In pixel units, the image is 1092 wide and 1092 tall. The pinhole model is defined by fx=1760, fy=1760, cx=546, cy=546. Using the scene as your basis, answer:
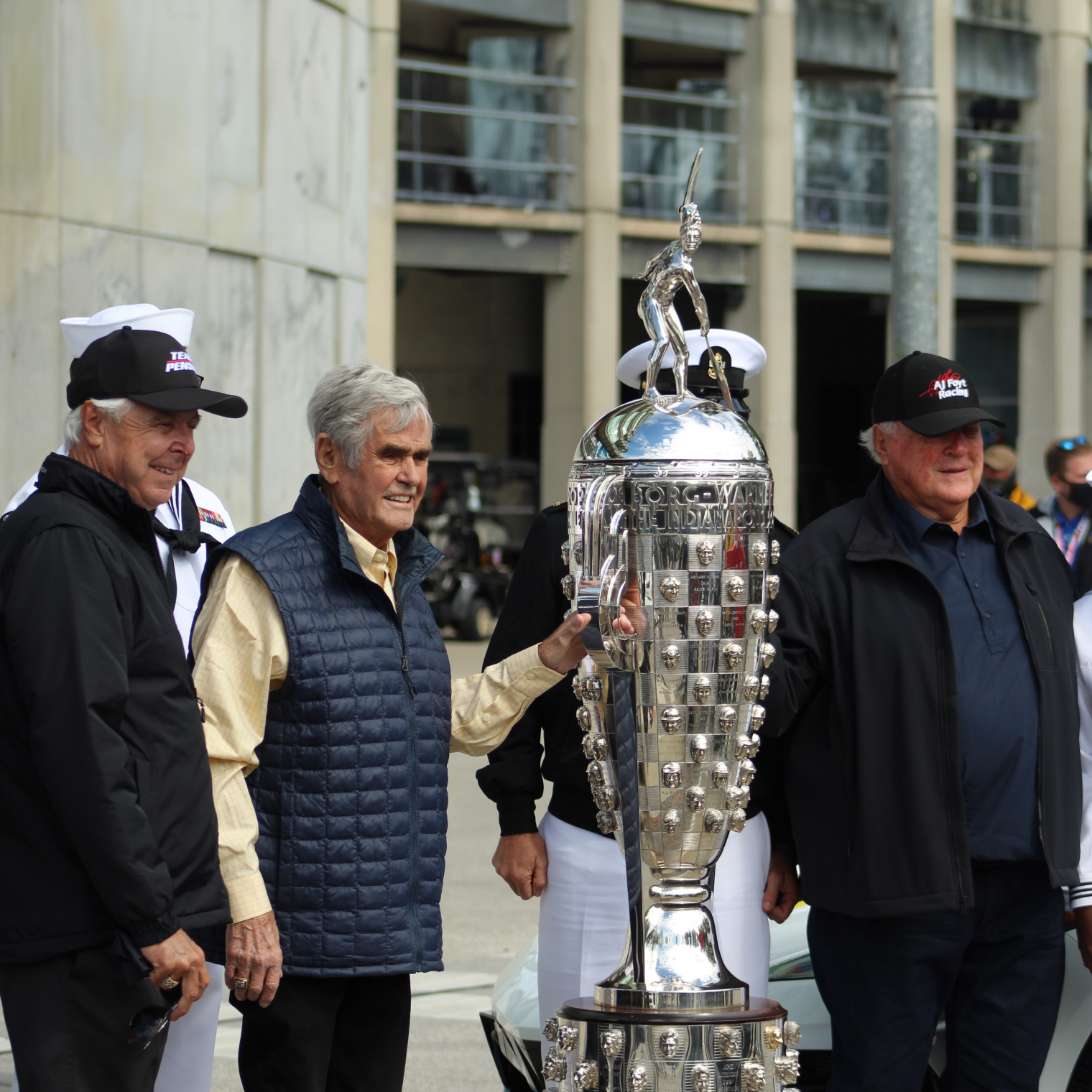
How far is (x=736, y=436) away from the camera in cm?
300

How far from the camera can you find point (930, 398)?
3.76 meters

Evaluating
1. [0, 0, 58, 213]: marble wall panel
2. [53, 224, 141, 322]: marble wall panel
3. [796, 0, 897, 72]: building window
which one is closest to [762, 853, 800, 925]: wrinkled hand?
[53, 224, 141, 322]: marble wall panel

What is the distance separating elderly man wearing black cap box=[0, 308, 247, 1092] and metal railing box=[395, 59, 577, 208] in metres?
19.0

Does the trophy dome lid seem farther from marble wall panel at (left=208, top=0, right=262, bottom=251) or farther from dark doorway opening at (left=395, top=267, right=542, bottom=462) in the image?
dark doorway opening at (left=395, top=267, right=542, bottom=462)

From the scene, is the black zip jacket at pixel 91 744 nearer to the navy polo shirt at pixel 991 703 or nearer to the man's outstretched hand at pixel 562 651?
the man's outstretched hand at pixel 562 651

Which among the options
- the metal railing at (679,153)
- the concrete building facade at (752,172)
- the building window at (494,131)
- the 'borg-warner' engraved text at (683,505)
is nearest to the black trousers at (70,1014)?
the 'borg-warner' engraved text at (683,505)

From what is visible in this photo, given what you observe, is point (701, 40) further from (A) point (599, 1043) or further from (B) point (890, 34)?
(A) point (599, 1043)

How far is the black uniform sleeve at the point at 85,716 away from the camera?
9.82 ft

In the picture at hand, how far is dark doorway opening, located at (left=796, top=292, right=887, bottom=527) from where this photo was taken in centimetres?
3147

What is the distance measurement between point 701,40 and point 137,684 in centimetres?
2175

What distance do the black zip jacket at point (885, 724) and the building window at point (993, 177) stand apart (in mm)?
23374

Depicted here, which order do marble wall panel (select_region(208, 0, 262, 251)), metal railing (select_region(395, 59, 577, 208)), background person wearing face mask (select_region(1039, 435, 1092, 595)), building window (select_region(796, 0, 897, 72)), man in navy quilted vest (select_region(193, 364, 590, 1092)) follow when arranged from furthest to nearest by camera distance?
building window (select_region(796, 0, 897, 72)) < metal railing (select_region(395, 59, 577, 208)) < marble wall panel (select_region(208, 0, 262, 251)) < background person wearing face mask (select_region(1039, 435, 1092, 595)) < man in navy quilted vest (select_region(193, 364, 590, 1092))

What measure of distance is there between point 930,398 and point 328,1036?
1.83m

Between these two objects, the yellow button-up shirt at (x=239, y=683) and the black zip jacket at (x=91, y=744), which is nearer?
the black zip jacket at (x=91, y=744)
